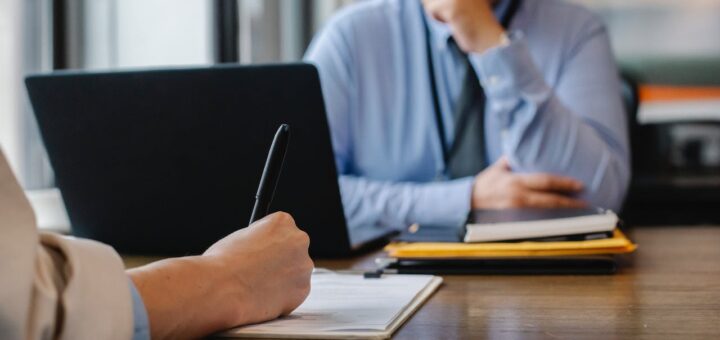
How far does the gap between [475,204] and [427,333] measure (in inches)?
37.3

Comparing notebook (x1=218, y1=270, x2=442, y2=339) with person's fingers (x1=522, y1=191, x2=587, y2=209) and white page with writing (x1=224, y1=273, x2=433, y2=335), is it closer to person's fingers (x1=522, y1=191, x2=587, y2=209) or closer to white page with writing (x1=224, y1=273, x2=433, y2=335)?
white page with writing (x1=224, y1=273, x2=433, y2=335)

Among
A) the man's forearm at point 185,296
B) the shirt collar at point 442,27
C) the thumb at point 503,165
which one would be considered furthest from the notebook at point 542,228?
the shirt collar at point 442,27

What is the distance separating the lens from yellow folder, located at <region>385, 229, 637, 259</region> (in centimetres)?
104

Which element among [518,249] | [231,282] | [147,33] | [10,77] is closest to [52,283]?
[231,282]

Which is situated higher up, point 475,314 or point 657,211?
point 475,314

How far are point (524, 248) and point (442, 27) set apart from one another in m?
0.94

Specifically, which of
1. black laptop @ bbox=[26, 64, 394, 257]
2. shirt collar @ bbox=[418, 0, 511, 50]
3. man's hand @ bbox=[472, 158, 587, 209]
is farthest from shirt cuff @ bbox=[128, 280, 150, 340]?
shirt collar @ bbox=[418, 0, 511, 50]

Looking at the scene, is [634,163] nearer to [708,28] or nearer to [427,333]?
[708,28]

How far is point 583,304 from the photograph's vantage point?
0.84m

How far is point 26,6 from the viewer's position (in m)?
2.03

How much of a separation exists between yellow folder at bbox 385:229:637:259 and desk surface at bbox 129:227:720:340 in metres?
0.03


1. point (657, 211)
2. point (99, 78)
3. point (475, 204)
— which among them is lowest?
point (657, 211)

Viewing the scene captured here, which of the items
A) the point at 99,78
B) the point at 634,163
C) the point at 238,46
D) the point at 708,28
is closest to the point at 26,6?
the point at 238,46

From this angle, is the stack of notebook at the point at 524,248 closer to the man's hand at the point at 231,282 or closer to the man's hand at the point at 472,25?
the man's hand at the point at 231,282
